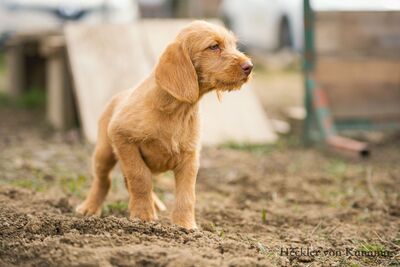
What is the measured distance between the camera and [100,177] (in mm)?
4770

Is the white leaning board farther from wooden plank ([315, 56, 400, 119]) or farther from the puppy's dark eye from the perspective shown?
the puppy's dark eye

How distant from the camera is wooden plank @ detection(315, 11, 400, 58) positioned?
8.41 m

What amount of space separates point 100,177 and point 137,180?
2.35ft

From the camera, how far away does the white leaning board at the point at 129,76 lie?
822 centimetres

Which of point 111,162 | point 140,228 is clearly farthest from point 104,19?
point 140,228

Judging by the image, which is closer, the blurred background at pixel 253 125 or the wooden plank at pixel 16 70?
the blurred background at pixel 253 125

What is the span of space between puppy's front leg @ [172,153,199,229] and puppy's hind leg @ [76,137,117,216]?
24.1 inches

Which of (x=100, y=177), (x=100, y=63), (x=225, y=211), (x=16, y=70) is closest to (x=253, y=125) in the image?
(x=100, y=63)

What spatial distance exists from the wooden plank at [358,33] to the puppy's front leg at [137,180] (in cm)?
474

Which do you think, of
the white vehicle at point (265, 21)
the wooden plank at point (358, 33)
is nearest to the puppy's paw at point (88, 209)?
the wooden plank at point (358, 33)

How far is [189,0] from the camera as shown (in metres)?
17.3

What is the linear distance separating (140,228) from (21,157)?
3646 millimetres

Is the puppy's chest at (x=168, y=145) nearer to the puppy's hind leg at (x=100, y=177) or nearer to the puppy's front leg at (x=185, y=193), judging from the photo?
the puppy's front leg at (x=185, y=193)

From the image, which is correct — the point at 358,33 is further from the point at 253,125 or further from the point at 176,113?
the point at 176,113
